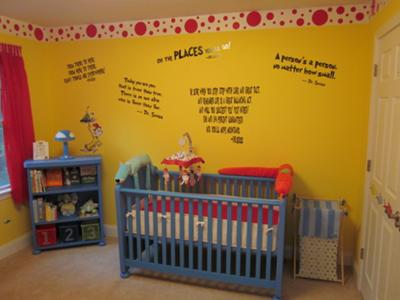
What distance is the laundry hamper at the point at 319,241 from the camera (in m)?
2.73

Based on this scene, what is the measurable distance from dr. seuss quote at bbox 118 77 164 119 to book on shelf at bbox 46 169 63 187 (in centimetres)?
102

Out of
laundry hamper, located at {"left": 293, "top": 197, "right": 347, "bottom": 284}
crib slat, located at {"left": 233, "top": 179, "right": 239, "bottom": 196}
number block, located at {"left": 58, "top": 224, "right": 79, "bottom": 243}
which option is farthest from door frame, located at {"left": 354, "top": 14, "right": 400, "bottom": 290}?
number block, located at {"left": 58, "top": 224, "right": 79, "bottom": 243}

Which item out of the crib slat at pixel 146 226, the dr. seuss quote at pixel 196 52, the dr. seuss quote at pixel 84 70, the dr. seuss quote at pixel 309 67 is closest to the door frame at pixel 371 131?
the dr. seuss quote at pixel 309 67

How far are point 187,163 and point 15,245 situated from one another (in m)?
2.02

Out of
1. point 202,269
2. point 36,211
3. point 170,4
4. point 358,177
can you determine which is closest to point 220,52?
point 170,4

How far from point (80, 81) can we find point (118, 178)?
4.75 feet

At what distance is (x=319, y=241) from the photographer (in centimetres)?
278

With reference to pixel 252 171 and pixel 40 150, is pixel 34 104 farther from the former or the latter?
pixel 252 171

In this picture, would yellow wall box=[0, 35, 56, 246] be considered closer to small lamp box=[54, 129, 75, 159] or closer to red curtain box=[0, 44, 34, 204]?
red curtain box=[0, 44, 34, 204]

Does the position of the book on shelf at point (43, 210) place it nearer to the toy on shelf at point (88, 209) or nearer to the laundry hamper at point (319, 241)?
the toy on shelf at point (88, 209)

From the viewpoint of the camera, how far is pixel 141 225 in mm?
2809

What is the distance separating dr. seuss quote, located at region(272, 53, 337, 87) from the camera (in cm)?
288

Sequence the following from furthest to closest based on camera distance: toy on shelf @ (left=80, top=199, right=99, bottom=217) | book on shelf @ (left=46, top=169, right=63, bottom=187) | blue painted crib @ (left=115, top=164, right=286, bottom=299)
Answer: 1. toy on shelf @ (left=80, top=199, right=99, bottom=217)
2. book on shelf @ (left=46, top=169, right=63, bottom=187)
3. blue painted crib @ (left=115, top=164, right=286, bottom=299)

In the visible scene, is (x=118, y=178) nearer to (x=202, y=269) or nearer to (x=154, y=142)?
(x=154, y=142)
